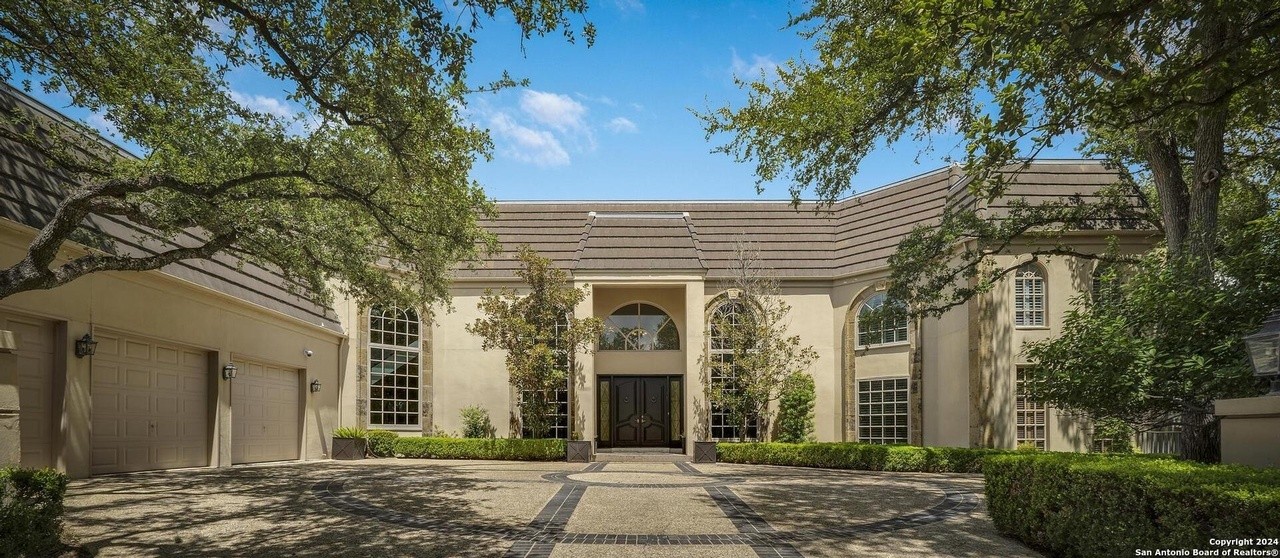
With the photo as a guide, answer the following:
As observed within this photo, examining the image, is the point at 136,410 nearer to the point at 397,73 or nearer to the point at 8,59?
the point at 8,59

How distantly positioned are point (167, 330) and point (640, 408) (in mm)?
12423

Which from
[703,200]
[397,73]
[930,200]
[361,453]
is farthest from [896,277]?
[361,453]

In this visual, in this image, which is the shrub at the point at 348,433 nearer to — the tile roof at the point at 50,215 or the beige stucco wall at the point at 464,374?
the beige stucco wall at the point at 464,374

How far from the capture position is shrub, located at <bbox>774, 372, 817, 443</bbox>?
21.9 metres

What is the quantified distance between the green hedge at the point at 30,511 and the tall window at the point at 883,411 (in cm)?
1847

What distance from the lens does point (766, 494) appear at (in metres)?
12.3

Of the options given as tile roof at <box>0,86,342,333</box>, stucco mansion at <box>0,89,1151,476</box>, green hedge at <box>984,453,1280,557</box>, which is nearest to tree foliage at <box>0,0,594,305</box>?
tile roof at <box>0,86,342,333</box>

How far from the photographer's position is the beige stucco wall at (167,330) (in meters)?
11.6

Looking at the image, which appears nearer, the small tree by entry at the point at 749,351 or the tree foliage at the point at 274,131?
the tree foliage at the point at 274,131

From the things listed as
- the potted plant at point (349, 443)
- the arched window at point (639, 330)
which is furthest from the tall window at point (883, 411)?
the potted plant at point (349, 443)

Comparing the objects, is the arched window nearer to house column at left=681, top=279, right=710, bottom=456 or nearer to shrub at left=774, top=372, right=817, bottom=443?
house column at left=681, top=279, right=710, bottom=456

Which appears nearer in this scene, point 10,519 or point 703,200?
point 10,519

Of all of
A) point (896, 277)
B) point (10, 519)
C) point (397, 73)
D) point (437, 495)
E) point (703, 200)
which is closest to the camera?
point (10, 519)

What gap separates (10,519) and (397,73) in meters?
4.82
